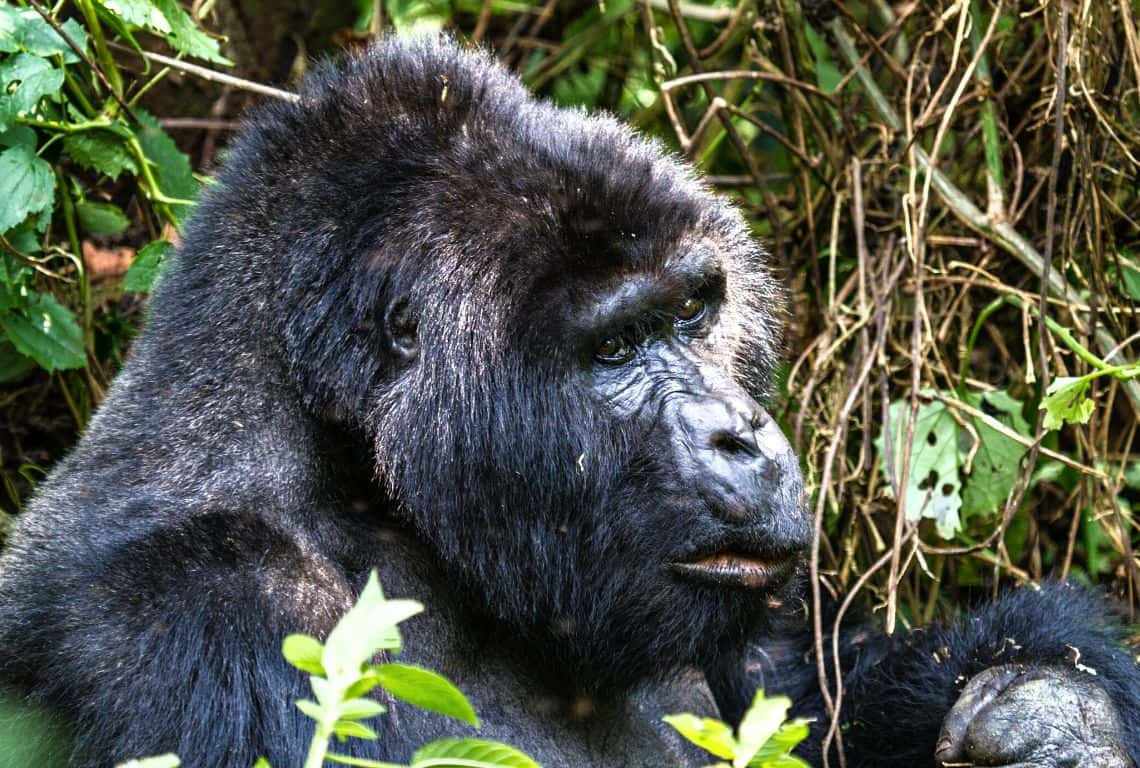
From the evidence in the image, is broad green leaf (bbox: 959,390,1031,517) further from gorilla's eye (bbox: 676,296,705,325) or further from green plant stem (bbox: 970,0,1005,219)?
gorilla's eye (bbox: 676,296,705,325)

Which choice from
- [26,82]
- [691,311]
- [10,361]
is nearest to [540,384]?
[691,311]

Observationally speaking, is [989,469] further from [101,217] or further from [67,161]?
[67,161]

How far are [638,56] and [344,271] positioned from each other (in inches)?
133

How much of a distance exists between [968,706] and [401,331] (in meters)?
1.45

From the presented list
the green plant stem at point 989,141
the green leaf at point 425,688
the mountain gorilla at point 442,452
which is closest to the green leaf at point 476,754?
the green leaf at point 425,688

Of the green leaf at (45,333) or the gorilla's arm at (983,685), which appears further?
the green leaf at (45,333)

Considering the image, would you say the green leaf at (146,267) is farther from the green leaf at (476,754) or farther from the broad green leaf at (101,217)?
the green leaf at (476,754)

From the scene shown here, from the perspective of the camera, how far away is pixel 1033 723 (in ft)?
9.57

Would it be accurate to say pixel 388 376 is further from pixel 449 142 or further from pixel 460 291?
pixel 449 142

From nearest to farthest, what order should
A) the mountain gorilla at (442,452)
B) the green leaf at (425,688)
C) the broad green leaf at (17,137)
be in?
the green leaf at (425,688)
the mountain gorilla at (442,452)
the broad green leaf at (17,137)

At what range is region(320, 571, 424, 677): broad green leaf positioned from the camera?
162 cm

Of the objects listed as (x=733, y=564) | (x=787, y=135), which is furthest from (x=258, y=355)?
(x=787, y=135)

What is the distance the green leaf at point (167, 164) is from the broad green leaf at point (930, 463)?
6.49ft

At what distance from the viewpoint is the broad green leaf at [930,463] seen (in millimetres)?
3707
